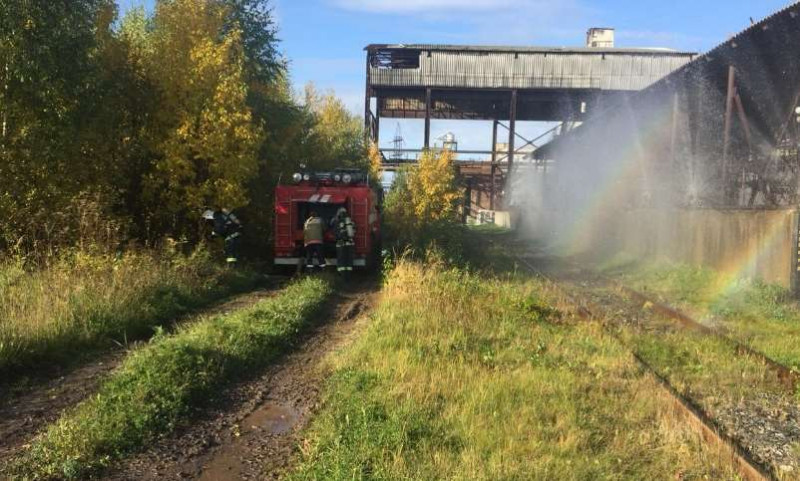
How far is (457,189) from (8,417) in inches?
1290

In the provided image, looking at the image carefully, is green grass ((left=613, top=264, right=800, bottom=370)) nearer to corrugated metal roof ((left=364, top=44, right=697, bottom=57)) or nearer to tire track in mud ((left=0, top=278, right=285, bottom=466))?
tire track in mud ((left=0, top=278, right=285, bottom=466))

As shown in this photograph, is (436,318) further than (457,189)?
No

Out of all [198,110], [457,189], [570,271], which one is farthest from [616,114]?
[198,110]

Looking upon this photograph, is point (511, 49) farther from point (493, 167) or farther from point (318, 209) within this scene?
point (318, 209)

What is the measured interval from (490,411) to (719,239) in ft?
43.1

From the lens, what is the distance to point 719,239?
→ 16.4 metres

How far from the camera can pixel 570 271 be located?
19.9 m

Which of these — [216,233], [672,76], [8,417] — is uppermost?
[672,76]

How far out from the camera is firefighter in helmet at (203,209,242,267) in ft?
51.2

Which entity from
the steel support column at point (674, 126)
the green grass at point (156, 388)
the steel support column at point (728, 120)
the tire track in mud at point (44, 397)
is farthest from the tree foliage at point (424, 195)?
the tire track in mud at point (44, 397)

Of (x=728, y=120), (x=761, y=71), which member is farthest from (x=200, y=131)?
(x=761, y=71)

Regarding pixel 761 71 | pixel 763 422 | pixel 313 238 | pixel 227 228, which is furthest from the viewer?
pixel 761 71

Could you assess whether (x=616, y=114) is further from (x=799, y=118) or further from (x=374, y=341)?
(x=374, y=341)

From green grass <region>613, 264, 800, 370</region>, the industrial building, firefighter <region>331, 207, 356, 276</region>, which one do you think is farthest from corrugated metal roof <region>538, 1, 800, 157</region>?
the industrial building
